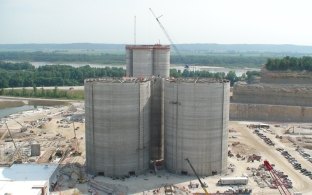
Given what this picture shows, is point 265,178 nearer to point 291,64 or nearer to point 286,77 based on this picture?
point 286,77

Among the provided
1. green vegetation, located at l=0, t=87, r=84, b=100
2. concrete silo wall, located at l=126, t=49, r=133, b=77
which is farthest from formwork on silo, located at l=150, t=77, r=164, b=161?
green vegetation, located at l=0, t=87, r=84, b=100

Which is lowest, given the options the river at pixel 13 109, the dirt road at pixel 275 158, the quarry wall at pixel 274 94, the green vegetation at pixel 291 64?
the river at pixel 13 109

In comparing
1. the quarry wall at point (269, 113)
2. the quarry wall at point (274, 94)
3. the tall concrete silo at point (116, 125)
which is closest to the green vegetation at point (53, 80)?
the quarry wall at point (274, 94)

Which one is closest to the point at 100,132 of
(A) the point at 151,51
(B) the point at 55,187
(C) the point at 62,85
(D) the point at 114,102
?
(D) the point at 114,102

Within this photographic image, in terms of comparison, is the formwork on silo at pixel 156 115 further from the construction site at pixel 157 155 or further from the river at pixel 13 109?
the river at pixel 13 109

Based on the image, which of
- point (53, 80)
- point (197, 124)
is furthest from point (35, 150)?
point (53, 80)

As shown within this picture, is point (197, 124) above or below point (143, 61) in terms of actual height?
below
